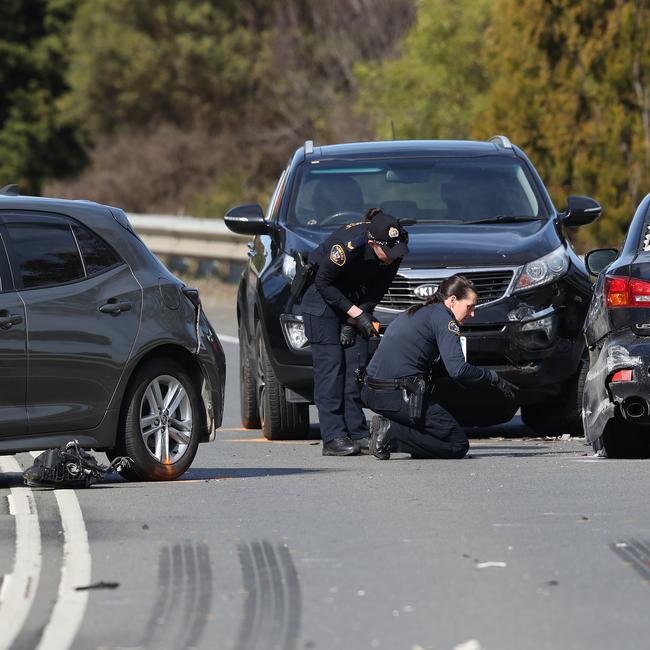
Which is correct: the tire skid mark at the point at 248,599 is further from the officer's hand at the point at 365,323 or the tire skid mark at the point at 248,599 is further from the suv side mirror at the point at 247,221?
the suv side mirror at the point at 247,221

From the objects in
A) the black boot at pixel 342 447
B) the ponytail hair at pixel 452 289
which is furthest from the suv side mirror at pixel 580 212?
the black boot at pixel 342 447

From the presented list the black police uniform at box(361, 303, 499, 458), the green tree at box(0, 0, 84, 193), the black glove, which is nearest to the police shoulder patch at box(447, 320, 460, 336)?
the black police uniform at box(361, 303, 499, 458)

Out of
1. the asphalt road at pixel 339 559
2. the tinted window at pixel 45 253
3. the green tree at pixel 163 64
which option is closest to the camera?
the asphalt road at pixel 339 559

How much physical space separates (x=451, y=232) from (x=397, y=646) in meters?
7.05

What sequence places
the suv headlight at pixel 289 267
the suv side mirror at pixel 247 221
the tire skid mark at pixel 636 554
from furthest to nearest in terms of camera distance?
the suv side mirror at pixel 247 221
the suv headlight at pixel 289 267
the tire skid mark at pixel 636 554

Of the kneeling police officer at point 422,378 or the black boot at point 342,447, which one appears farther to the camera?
Answer: the black boot at point 342,447

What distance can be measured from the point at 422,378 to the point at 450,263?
3.04 ft

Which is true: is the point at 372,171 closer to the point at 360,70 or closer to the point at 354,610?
the point at 354,610

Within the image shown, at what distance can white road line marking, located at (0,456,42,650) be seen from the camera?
23.1ft

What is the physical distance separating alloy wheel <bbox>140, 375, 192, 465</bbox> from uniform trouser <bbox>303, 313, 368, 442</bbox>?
61.0 inches

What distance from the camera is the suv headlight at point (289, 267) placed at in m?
13.2

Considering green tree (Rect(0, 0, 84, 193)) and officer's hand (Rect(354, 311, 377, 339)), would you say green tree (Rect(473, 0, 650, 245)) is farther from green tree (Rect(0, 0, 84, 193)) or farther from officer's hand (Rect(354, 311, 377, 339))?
green tree (Rect(0, 0, 84, 193))

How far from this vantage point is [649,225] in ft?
38.4

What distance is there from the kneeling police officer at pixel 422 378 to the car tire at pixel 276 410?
3.75ft
